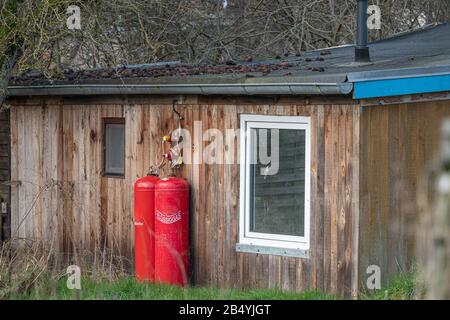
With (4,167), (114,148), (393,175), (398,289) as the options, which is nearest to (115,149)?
(114,148)

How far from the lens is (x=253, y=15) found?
21172 millimetres

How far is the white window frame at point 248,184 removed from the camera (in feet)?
33.0

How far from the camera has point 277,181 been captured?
408 inches

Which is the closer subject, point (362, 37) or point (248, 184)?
point (248, 184)

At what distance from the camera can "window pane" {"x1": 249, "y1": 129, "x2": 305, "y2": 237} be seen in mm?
10195

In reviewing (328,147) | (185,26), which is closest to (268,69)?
(328,147)

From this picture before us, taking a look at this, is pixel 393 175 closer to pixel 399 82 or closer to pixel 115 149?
pixel 399 82

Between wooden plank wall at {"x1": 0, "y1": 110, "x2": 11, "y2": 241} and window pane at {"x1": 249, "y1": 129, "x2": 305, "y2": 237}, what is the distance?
4.45m

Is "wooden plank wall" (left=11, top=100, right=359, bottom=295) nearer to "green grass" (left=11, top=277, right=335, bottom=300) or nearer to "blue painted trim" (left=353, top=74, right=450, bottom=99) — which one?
"blue painted trim" (left=353, top=74, right=450, bottom=99)

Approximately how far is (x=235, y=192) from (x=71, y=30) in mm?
2954

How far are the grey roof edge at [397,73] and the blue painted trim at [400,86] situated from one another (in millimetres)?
A: 37

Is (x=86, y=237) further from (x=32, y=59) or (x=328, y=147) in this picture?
(x=328, y=147)

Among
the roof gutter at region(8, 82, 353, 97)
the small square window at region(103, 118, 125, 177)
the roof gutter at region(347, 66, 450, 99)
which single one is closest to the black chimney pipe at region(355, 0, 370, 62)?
the roof gutter at region(347, 66, 450, 99)

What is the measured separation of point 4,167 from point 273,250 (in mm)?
5002
